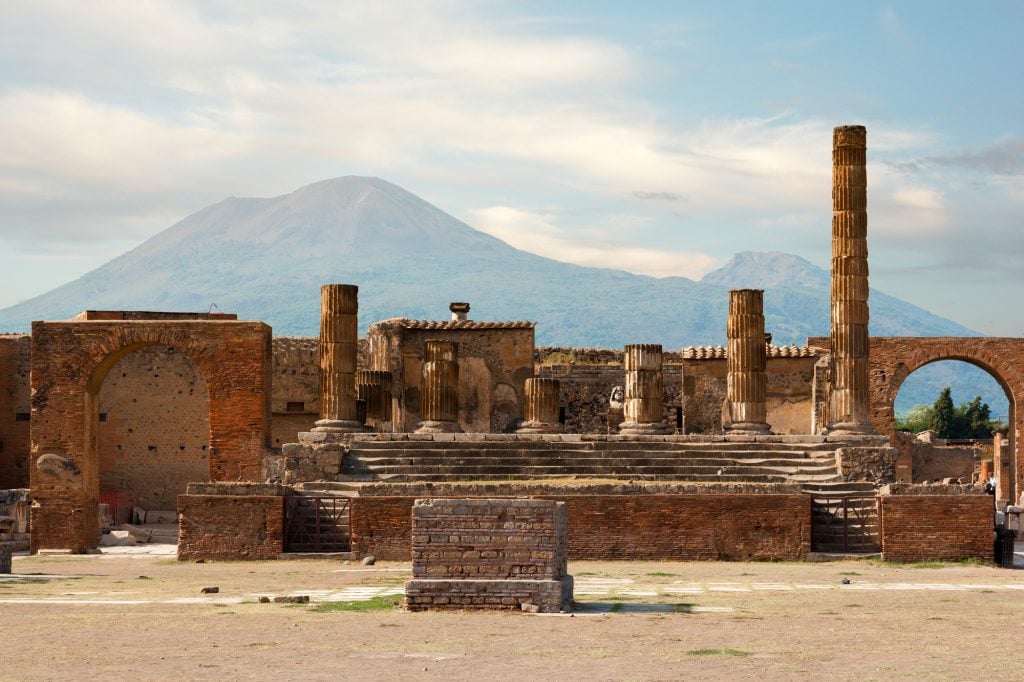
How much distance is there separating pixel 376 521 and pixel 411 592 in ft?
22.2

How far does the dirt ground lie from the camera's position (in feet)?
34.3

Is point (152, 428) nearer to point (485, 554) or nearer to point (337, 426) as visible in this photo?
point (337, 426)

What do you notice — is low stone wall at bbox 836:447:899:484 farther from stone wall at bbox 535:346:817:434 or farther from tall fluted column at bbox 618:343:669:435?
stone wall at bbox 535:346:817:434

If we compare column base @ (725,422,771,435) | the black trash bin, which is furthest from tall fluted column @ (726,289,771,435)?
the black trash bin

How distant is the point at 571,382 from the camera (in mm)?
42188

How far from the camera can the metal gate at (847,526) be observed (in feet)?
68.3

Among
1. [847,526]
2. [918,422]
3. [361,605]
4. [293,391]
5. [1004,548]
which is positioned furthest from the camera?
[918,422]

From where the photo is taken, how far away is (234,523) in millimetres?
20891

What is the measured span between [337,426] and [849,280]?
8584 millimetres

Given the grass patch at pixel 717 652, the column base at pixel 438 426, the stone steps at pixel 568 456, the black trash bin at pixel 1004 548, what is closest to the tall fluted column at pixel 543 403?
the column base at pixel 438 426

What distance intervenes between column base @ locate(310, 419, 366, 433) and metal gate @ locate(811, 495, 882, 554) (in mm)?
7997

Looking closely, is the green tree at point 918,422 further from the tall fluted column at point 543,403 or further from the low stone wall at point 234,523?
the low stone wall at point 234,523

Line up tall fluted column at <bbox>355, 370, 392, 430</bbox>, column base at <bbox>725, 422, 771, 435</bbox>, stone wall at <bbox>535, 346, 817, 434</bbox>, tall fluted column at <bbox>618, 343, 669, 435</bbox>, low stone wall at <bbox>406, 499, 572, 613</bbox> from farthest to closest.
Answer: stone wall at <bbox>535, 346, 817, 434</bbox>, tall fluted column at <bbox>355, 370, 392, 430</bbox>, tall fluted column at <bbox>618, 343, 669, 435</bbox>, column base at <bbox>725, 422, 771, 435</bbox>, low stone wall at <bbox>406, 499, 572, 613</bbox>

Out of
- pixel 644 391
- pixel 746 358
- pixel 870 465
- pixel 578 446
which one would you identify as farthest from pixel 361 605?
pixel 644 391
